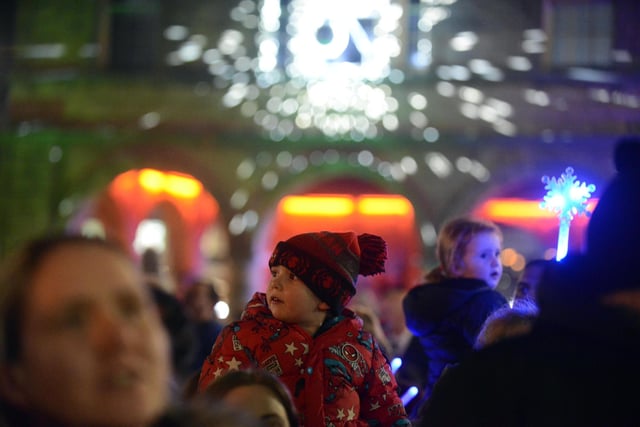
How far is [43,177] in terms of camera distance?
14742 millimetres

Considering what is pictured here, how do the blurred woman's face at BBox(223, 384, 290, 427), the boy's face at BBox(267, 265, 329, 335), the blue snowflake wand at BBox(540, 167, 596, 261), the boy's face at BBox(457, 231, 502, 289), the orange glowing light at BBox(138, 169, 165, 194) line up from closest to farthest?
the blurred woman's face at BBox(223, 384, 290, 427)
the boy's face at BBox(267, 265, 329, 335)
the blue snowflake wand at BBox(540, 167, 596, 261)
the boy's face at BBox(457, 231, 502, 289)
the orange glowing light at BBox(138, 169, 165, 194)

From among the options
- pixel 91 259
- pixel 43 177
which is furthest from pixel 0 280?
pixel 43 177

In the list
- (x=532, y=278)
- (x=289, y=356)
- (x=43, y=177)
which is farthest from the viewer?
(x=43, y=177)

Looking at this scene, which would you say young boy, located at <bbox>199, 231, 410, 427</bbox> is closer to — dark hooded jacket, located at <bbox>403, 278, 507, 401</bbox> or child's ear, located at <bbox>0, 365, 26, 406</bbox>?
dark hooded jacket, located at <bbox>403, 278, 507, 401</bbox>

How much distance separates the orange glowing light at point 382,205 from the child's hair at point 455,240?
36.8 ft

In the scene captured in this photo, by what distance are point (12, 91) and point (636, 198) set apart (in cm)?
1440

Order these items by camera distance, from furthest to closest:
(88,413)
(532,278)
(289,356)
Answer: (532,278) < (289,356) < (88,413)

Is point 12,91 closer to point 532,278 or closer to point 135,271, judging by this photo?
point 532,278

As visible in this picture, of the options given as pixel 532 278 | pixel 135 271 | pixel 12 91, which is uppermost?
pixel 135 271

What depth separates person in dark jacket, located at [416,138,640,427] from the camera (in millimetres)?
2006

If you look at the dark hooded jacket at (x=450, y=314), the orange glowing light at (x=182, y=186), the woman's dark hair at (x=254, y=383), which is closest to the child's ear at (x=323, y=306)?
the woman's dark hair at (x=254, y=383)

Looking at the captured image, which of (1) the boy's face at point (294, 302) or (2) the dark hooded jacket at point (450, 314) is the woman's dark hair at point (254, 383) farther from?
(2) the dark hooded jacket at point (450, 314)

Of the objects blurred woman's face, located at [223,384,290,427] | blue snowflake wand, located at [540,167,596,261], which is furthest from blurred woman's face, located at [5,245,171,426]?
blue snowflake wand, located at [540,167,596,261]

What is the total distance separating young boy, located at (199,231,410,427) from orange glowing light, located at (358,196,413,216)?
12.4 meters
